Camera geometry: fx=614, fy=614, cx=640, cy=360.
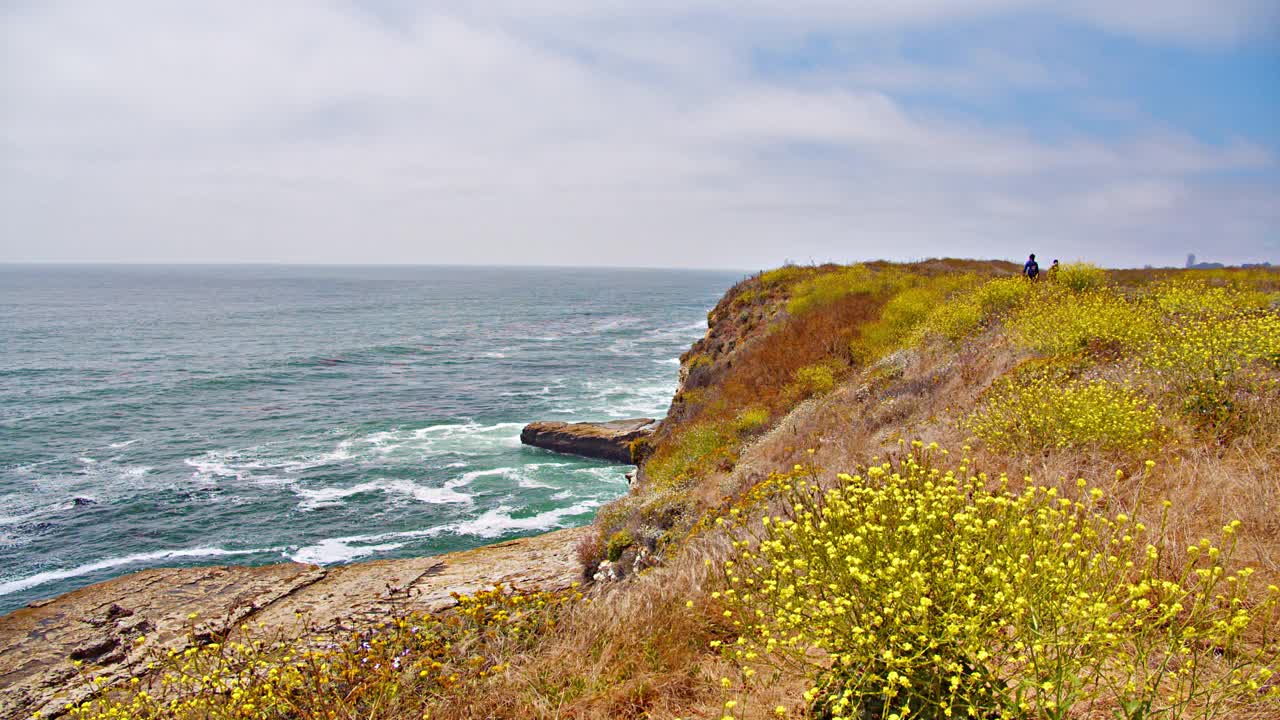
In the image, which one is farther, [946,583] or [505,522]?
[505,522]

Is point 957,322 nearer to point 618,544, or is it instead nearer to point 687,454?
point 687,454

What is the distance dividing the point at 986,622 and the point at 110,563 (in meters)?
29.6

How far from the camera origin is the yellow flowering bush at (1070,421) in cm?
688

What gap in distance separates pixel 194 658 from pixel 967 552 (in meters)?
6.25

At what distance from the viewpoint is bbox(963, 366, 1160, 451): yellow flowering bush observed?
22.6ft

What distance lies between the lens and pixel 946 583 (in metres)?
3.52

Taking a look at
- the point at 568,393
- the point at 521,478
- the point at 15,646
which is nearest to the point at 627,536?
the point at 15,646

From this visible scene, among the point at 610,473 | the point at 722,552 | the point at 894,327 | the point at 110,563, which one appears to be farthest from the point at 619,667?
the point at 610,473

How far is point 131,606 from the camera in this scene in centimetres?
1789

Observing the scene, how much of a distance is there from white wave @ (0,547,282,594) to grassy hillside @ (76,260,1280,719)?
13656 millimetres

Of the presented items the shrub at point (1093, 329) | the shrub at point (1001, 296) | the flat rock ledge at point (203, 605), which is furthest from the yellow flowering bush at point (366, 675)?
the shrub at point (1001, 296)

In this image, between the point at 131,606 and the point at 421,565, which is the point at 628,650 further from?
the point at 131,606

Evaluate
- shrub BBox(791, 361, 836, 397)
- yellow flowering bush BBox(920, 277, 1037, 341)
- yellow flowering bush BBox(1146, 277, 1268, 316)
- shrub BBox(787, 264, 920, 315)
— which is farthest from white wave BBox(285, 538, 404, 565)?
yellow flowering bush BBox(1146, 277, 1268, 316)

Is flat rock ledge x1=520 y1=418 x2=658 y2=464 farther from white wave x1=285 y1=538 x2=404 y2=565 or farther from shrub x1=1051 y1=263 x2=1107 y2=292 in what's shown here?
shrub x1=1051 y1=263 x2=1107 y2=292
